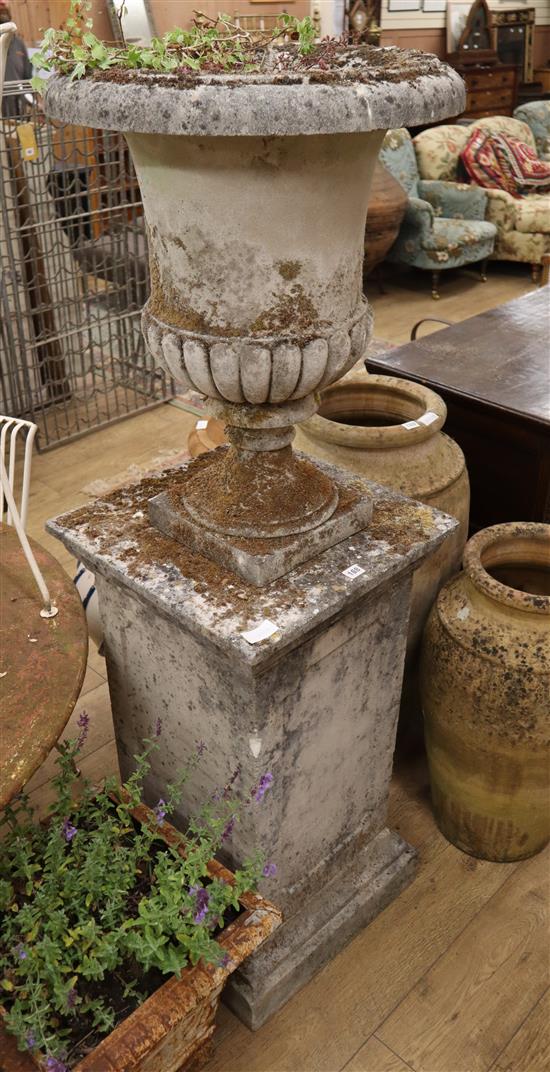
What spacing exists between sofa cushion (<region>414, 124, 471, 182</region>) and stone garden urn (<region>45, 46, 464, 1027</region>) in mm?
4924

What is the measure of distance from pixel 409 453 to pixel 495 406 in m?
0.63

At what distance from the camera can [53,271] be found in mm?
3814

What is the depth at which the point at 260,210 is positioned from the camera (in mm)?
1170

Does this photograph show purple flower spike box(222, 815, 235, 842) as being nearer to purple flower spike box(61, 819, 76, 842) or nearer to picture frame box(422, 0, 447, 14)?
purple flower spike box(61, 819, 76, 842)

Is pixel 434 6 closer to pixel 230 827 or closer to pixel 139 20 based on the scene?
pixel 139 20


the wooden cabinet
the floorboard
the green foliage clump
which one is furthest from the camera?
the wooden cabinet

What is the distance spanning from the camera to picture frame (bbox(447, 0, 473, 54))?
7.33 meters

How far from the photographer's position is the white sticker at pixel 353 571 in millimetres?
1459

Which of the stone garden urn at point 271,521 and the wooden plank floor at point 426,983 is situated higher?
the stone garden urn at point 271,521

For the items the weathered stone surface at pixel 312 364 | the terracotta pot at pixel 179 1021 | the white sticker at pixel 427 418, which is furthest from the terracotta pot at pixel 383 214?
the terracotta pot at pixel 179 1021

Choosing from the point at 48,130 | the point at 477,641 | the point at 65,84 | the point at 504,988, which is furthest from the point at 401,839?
the point at 48,130

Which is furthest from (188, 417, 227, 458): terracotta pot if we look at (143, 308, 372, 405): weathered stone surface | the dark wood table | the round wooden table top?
(143, 308, 372, 405): weathered stone surface

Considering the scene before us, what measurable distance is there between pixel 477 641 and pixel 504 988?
0.72m

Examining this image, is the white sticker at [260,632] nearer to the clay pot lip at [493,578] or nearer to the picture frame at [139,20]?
the clay pot lip at [493,578]
